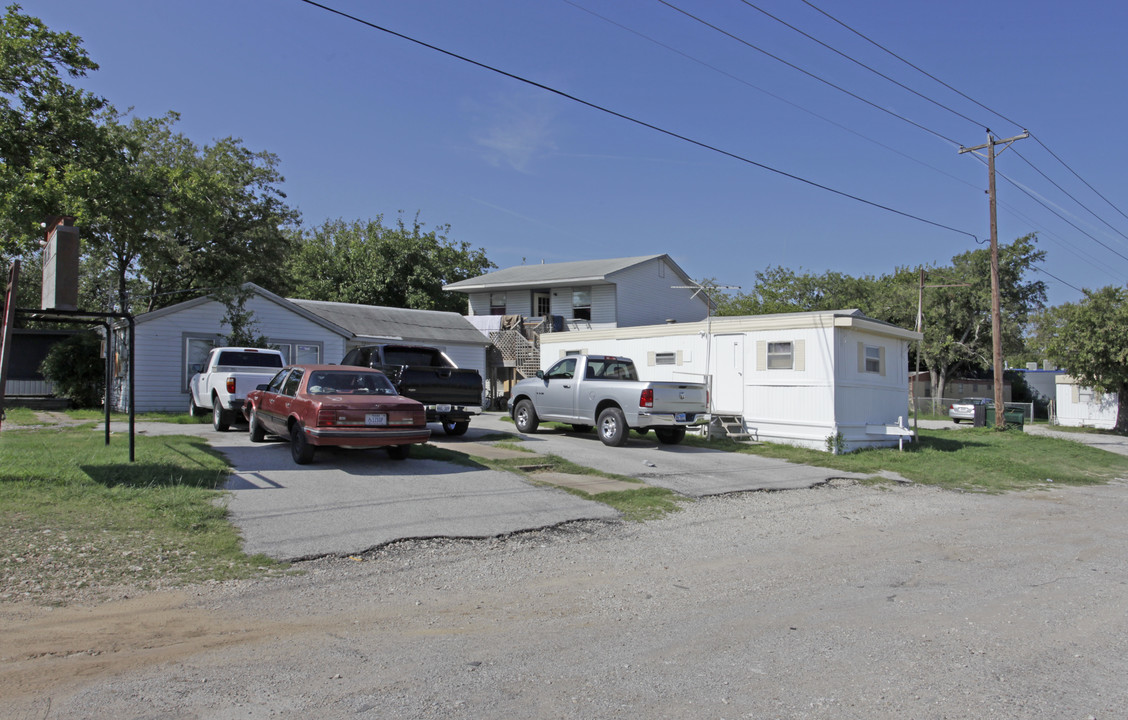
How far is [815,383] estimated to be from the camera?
57.1ft

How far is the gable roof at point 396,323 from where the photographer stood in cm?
2761

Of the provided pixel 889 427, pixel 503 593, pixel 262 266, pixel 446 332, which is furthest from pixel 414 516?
pixel 262 266

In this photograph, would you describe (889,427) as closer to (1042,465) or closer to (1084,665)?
(1042,465)

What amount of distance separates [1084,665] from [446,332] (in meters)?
26.7

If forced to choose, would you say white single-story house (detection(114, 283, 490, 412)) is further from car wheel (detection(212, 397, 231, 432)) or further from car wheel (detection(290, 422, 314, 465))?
car wheel (detection(290, 422, 314, 465))

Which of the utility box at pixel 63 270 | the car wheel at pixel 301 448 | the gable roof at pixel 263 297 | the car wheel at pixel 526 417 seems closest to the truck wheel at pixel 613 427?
the car wheel at pixel 526 417

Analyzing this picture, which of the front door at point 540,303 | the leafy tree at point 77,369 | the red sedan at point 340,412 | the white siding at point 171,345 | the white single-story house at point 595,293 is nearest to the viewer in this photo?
the red sedan at point 340,412

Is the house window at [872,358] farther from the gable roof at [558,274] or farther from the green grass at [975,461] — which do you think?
the gable roof at [558,274]

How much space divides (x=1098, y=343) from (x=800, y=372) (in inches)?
847

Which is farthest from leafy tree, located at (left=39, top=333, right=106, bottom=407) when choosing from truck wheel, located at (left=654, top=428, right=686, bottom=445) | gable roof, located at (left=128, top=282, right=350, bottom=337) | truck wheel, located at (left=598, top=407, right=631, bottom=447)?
Result: truck wheel, located at (left=654, top=428, right=686, bottom=445)

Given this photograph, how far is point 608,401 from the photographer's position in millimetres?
15727

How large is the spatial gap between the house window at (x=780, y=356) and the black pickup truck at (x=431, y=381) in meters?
7.58

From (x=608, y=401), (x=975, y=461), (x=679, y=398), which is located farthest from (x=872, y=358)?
(x=608, y=401)

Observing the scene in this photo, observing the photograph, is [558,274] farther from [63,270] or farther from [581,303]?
[63,270]
